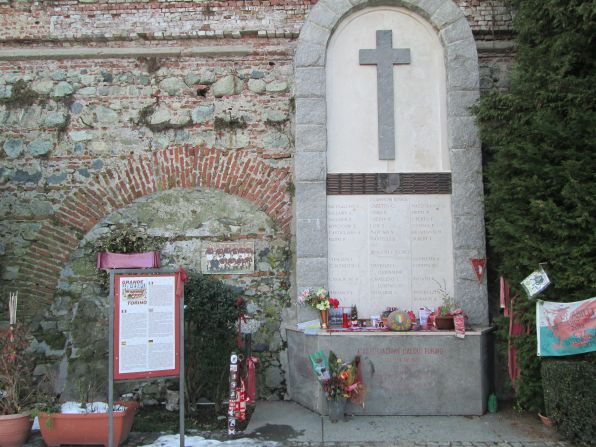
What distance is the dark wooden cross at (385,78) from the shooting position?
708cm

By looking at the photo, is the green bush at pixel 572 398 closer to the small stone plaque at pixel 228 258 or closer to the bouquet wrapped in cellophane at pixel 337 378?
the bouquet wrapped in cellophane at pixel 337 378

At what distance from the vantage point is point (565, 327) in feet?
19.0

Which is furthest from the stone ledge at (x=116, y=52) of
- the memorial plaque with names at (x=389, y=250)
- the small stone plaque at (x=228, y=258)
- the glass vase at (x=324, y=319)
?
the glass vase at (x=324, y=319)

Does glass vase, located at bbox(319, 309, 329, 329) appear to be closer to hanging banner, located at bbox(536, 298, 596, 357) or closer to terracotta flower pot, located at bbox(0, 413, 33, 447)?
hanging banner, located at bbox(536, 298, 596, 357)

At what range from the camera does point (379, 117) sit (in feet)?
23.4

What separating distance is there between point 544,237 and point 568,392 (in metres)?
1.58

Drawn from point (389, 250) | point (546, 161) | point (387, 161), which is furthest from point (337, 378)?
point (546, 161)

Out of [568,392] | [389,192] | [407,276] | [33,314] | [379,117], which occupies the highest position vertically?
[379,117]

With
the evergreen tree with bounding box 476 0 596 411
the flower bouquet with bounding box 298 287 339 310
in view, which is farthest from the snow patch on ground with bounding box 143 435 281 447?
the evergreen tree with bounding box 476 0 596 411

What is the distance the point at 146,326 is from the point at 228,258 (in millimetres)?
2173

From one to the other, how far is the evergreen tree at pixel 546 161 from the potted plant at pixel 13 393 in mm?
5230

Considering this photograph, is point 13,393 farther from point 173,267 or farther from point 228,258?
point 228,258

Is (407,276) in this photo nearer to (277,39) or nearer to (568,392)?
(568,392)

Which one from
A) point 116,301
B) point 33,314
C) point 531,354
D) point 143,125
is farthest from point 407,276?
point 33,314
